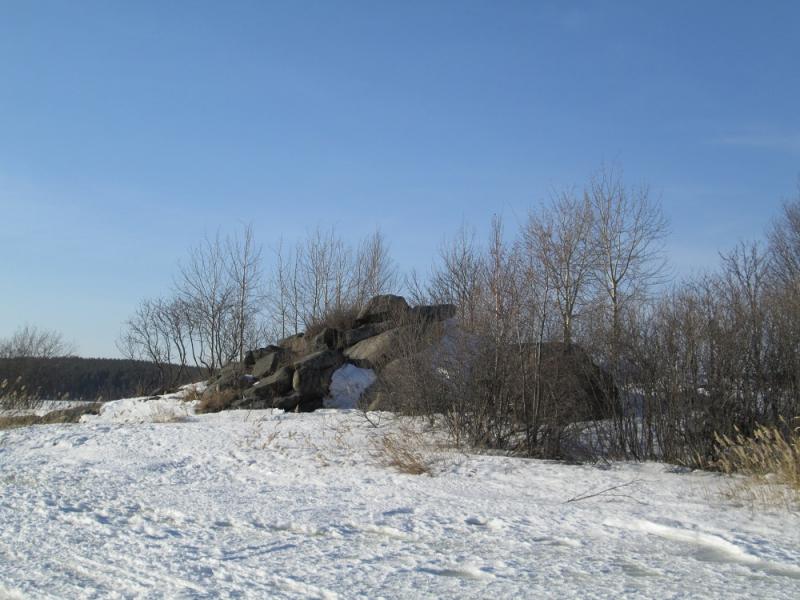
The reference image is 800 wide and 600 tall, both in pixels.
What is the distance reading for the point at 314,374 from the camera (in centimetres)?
1842

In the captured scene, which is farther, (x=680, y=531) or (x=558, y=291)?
(x=558, y=291)

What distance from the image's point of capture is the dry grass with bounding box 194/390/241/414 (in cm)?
1841

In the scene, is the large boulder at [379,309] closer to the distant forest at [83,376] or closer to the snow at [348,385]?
the snow at [348,385]

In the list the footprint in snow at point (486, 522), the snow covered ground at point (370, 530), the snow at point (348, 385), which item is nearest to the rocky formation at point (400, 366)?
the snow at point (348, 385)

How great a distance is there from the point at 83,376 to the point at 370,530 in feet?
147

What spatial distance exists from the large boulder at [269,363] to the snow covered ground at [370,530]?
30.8 ft

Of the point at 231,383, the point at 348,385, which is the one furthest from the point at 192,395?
the point at 348,385

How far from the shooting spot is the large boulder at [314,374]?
717 inches

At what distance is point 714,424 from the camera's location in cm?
1009

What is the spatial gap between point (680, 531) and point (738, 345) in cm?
474

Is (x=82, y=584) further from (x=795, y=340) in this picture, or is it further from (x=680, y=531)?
(x=795, y=340)

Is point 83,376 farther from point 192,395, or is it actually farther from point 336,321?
point 336,321

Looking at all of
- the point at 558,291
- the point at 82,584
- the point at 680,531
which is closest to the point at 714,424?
the point at 558,291

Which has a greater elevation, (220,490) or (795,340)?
(795,340)
